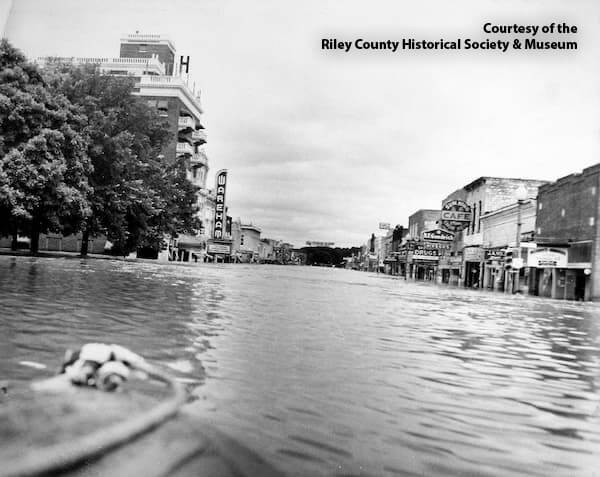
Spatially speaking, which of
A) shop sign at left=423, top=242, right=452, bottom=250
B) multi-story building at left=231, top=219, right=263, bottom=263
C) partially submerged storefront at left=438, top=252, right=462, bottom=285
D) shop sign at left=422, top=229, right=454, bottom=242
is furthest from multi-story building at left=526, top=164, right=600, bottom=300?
multi-story building at left=231, top=219, right=263, bottom=263

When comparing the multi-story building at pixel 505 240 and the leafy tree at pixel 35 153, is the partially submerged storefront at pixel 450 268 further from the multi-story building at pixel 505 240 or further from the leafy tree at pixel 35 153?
the leafy tree at pixel 35 153

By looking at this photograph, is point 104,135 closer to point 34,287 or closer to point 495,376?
point 34,287

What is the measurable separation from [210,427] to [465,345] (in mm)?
5217

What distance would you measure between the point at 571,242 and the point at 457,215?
72.8 feet

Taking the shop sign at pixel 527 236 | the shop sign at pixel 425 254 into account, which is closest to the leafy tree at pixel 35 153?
the shop sign at pixel 527 236

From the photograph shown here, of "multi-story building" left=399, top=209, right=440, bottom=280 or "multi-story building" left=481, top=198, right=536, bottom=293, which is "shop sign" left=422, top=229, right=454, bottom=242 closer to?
"multi-story building" left=399, top=209, right=440, bottom=280

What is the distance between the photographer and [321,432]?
338 cm

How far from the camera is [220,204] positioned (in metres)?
94.2

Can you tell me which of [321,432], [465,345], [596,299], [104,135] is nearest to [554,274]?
[596,299]

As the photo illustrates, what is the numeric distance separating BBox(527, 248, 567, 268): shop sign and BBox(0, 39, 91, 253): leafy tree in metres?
21.1

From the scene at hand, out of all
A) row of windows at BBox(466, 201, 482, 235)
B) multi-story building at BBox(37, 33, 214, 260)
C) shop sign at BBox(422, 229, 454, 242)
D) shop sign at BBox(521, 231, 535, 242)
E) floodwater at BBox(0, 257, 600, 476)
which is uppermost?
multi-story building at BBox(37, 33, 214, 260)

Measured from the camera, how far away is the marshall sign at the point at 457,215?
175ft

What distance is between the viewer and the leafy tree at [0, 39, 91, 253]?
75.0 ft

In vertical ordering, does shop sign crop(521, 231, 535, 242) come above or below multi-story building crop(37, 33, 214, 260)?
below
